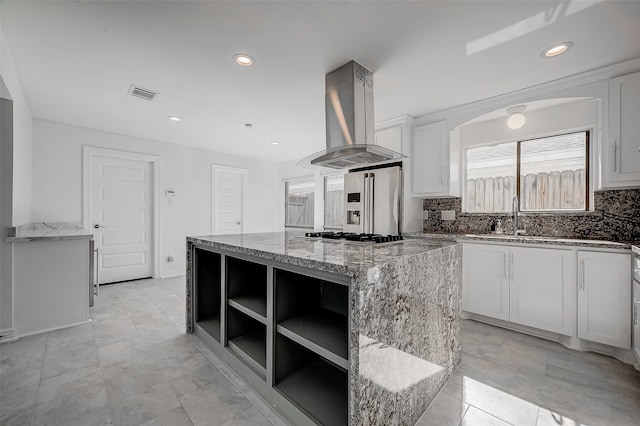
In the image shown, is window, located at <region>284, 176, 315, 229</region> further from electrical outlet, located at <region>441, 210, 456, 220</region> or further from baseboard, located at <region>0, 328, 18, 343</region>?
baseboard, located at <region>0, 328, 18, 343</region>

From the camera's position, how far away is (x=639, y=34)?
1.94 metres

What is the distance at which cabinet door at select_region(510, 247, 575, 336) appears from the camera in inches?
93.9

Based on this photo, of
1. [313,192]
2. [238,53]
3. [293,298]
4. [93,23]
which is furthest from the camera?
[313,192]

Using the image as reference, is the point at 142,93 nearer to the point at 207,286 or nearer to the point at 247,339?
the point at 207,286

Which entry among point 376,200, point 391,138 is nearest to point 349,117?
point 376,200

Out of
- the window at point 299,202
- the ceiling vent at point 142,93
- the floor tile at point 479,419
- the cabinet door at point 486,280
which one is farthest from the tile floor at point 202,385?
the window at point 299,202

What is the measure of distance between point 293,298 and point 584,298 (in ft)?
8.10

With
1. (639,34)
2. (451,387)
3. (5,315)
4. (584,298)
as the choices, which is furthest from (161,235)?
(639,34)

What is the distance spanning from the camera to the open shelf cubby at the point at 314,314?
4.44 ft

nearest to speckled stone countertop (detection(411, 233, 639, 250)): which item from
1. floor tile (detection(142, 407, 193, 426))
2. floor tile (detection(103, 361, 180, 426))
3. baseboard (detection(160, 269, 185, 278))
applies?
floor tile (detection(142, 407, 193, 426))

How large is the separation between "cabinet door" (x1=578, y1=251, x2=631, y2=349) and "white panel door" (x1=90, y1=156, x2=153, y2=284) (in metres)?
5.66

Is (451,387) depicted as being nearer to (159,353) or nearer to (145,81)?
(159,353)

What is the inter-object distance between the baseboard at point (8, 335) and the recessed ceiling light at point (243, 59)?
308 centimetres

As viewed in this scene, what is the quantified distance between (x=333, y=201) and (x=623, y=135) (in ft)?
13.3
